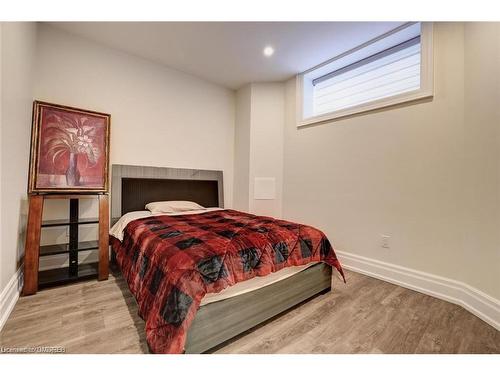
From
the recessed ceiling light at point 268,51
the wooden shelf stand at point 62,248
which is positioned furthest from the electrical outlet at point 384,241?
the wooden shelf stand at point 62,248

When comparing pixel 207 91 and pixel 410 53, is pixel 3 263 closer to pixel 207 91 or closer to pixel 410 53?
pixel 207 91

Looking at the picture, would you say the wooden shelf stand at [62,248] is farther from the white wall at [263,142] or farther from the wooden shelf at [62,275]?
the white wall at [263,142]

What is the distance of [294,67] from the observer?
304 cm

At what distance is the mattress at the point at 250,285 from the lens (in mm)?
1310

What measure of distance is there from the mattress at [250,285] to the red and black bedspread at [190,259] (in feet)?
0.23

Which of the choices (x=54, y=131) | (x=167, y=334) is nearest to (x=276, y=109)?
(x=54, y=131)

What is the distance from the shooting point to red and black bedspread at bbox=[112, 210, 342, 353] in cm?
117

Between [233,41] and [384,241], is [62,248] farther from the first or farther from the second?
[384,241]

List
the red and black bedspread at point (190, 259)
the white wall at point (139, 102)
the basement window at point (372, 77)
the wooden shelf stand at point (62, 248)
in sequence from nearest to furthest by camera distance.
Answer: the red and black bedspread at point (190, 259) → the wooden shelf stand at point (62, 248) → the basement window at point (372, 77) → the white wall at point (139, 102)

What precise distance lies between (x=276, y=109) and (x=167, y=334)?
3247mm

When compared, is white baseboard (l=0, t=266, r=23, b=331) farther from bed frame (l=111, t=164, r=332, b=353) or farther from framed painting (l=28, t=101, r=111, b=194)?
bed frame (l=111, t=164, r=332, b=353)

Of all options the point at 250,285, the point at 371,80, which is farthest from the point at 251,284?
the point at 371,80

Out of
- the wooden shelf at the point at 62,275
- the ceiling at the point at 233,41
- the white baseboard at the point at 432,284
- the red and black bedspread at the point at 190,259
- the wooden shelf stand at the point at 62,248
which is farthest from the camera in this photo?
the ceiling at the point at 233,41

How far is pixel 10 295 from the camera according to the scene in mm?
1643
